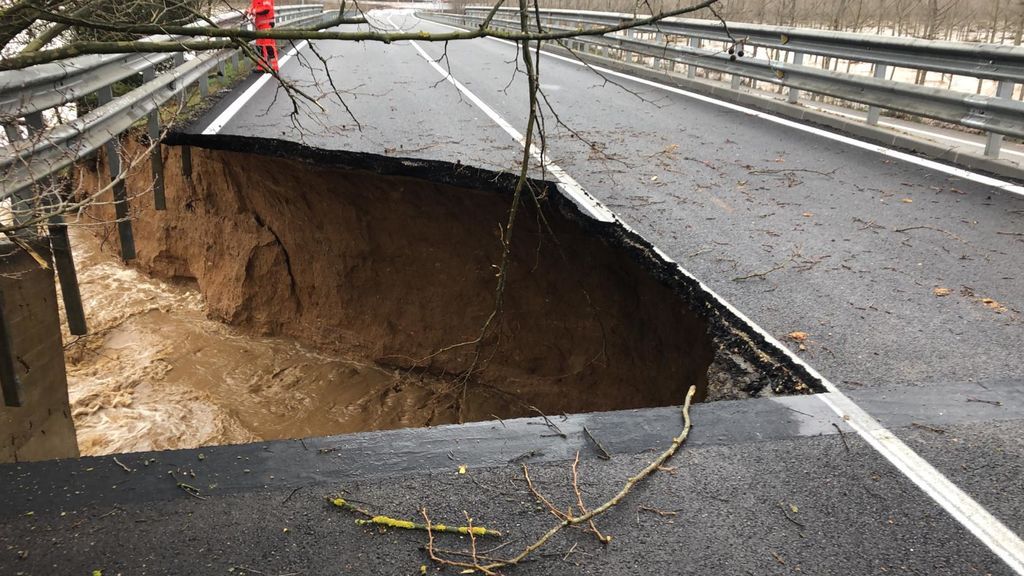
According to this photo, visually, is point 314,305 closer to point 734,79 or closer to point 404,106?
point 404,106

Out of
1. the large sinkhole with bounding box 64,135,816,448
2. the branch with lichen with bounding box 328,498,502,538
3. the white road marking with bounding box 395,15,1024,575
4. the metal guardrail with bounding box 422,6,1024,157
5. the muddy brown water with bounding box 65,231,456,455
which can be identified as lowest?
the muddy brown water with bounding box 65,231,456,455

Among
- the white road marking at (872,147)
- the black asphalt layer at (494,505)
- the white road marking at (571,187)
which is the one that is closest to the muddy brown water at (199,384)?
the white road marking at (571,187)

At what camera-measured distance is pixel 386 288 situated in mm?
7324

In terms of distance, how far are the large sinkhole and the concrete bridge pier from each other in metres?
2.01

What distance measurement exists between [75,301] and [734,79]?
31.7 ft

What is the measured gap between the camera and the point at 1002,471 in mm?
2578

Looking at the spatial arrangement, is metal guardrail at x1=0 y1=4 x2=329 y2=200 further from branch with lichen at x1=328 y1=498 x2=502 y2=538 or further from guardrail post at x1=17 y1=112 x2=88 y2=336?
branch with lichen at x1=328 y1=498 x2=502 y2=538

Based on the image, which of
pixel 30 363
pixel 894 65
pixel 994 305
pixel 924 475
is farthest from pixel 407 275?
pixel 894 65

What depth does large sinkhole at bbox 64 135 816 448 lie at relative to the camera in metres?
6.13

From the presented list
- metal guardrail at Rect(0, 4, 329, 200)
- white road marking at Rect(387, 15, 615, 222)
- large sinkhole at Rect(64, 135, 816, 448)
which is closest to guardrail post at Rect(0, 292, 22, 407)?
metal guardrail at Rect(0, 4, 329, 200)

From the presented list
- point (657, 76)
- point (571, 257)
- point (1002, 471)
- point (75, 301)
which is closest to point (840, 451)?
point (1002, 471)

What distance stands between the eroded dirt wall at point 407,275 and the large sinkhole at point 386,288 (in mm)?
15

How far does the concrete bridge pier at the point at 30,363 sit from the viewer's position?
12.8ft

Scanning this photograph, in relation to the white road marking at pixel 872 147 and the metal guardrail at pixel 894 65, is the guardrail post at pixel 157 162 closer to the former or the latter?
the metal guardrail at pixel 894 65
